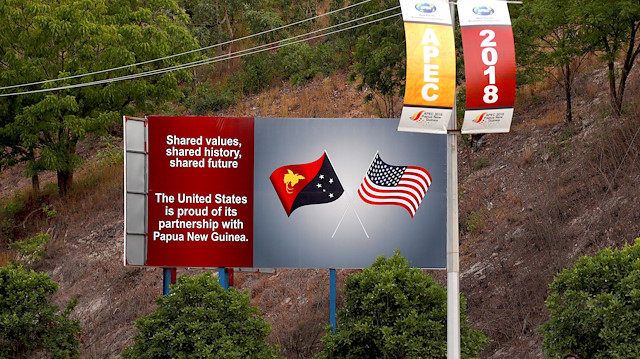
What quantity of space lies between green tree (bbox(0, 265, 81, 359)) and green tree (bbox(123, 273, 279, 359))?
8.51 ft

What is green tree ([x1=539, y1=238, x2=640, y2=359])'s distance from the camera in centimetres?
1226

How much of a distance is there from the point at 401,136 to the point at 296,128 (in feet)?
7.42

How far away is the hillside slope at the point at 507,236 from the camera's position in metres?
18.9

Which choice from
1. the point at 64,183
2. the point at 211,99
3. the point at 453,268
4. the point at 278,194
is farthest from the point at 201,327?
the point at 211,99

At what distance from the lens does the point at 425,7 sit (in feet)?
37.2

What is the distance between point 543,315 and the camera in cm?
1803

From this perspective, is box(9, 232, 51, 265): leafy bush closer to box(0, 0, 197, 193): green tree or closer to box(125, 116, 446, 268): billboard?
box(0, 0, 197, 193): green tree

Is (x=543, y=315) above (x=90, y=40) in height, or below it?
below

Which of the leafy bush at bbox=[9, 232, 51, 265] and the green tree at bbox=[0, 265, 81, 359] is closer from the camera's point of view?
the green tree at bbox=[0, 265, 81, 359]

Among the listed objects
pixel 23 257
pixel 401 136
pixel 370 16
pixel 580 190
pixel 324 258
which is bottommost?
pixel 23 257

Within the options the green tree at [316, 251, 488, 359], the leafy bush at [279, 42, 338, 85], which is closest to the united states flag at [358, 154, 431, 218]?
the green tree at [316, 251, 488, 359]

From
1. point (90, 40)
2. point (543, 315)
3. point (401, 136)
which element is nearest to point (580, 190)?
point (543, 315)

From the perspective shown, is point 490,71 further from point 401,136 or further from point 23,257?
point 23,257

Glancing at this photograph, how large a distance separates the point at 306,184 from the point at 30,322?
6.15 m
